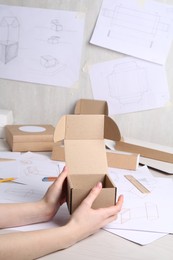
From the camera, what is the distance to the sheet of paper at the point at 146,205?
2.36 feet

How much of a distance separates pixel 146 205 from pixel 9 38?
36.7 inches

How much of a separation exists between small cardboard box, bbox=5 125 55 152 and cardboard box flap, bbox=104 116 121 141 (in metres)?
0.41

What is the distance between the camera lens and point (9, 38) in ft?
4.50

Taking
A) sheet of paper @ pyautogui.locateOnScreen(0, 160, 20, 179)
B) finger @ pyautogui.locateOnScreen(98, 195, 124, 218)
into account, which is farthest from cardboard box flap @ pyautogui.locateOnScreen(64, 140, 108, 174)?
sheet of paper @ pyautogui.locateOnScreen(0, 160, 20, 179)

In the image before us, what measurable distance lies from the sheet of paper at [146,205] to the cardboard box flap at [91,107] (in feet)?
1.22

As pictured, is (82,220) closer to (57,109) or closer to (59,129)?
(59,129)

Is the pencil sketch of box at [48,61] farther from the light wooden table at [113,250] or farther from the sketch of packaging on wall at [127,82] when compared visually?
the light wooden table at [113,250]

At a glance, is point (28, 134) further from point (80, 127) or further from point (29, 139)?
point (80, 127)

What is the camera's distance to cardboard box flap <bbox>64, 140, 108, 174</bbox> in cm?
79

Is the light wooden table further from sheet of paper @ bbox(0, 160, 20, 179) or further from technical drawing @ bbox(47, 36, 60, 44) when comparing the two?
technical drawing @ bbox(47, 36, 60, 44)

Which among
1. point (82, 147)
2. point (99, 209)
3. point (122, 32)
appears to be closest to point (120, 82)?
point (122, 32)

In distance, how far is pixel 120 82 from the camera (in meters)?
1.35

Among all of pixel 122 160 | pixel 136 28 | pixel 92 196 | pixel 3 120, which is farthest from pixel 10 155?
pixel 136 28

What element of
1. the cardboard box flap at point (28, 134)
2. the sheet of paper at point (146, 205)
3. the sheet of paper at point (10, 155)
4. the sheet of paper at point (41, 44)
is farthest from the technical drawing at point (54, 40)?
the sheet of paper at point (146, 205)
